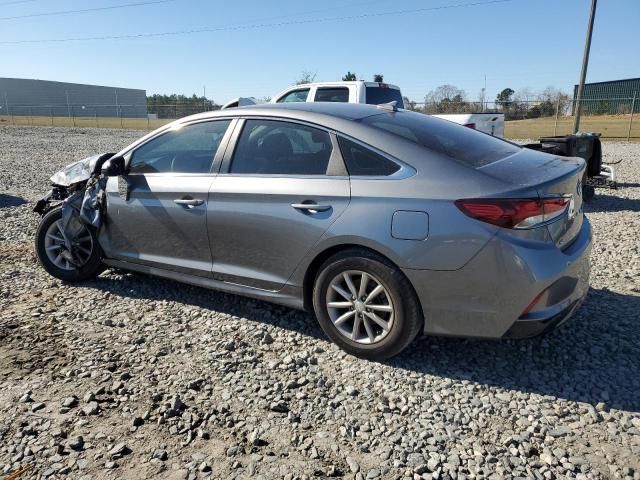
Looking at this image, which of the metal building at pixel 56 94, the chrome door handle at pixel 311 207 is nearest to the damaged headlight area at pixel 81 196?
the chrome door handle at pixel 311 207

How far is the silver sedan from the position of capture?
114 inches

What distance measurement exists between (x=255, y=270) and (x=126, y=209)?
144 centimetres

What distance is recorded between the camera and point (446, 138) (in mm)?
3518

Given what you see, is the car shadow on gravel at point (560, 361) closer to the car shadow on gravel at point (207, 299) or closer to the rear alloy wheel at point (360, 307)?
the rear alloy wheel at point (360, 307)

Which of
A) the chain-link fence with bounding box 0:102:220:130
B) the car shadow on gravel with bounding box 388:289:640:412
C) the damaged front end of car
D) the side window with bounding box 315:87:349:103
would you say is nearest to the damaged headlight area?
the damaged front end of car

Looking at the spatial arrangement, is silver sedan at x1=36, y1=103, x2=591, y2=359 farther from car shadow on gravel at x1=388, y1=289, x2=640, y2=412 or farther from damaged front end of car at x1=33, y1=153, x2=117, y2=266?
car shadow on gravel at x1=388, y1=289, x2=640, y2=412

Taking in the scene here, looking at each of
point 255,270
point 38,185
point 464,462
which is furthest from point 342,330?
point 38,185

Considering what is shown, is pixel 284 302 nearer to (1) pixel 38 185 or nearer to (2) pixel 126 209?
(2) pixel 126 209

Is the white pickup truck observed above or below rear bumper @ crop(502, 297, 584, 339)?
above

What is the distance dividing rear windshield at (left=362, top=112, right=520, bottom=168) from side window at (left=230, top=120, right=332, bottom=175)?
38 centimetres

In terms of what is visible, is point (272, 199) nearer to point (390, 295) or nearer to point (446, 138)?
point (390, 295)

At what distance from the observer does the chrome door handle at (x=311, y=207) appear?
332cm

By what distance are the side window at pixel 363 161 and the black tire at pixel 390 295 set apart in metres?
0.51

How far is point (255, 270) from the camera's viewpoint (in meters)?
3.74
